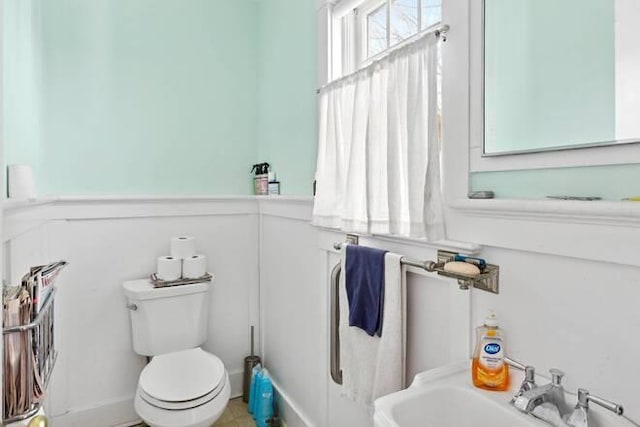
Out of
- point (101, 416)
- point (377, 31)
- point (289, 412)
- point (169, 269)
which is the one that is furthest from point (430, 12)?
point (101, 416)

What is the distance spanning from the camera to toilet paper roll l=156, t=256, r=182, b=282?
7.09 feet

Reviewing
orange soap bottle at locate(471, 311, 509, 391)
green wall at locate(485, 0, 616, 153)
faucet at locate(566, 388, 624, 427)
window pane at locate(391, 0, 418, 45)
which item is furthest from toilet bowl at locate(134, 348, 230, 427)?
window pane at locate(391, 0, 418, 45)

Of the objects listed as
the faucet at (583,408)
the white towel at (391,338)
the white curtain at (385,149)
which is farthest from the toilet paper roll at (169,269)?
the faucet at (583,408)

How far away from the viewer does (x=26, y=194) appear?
1.38 m

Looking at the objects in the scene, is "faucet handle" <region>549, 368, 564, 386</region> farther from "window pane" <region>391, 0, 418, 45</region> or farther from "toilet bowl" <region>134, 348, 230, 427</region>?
"toilet bowl" <region>134, 348, 230, 427</region>

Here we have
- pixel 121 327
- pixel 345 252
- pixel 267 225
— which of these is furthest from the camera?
pixel 267 225

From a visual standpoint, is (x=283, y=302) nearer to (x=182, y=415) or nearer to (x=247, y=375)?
(x=247, y=375)

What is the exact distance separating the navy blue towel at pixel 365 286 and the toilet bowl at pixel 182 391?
0.84 metres

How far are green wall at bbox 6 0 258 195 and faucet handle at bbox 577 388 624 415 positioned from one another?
210 centimetres

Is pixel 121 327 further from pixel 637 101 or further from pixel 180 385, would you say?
pixel 637 101

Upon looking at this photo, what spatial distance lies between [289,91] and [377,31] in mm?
683

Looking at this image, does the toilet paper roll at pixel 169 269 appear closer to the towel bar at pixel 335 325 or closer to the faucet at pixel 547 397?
the towel bar at pixel 335 325

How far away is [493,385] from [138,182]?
2046 mm

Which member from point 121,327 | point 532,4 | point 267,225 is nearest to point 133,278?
point 121,327
